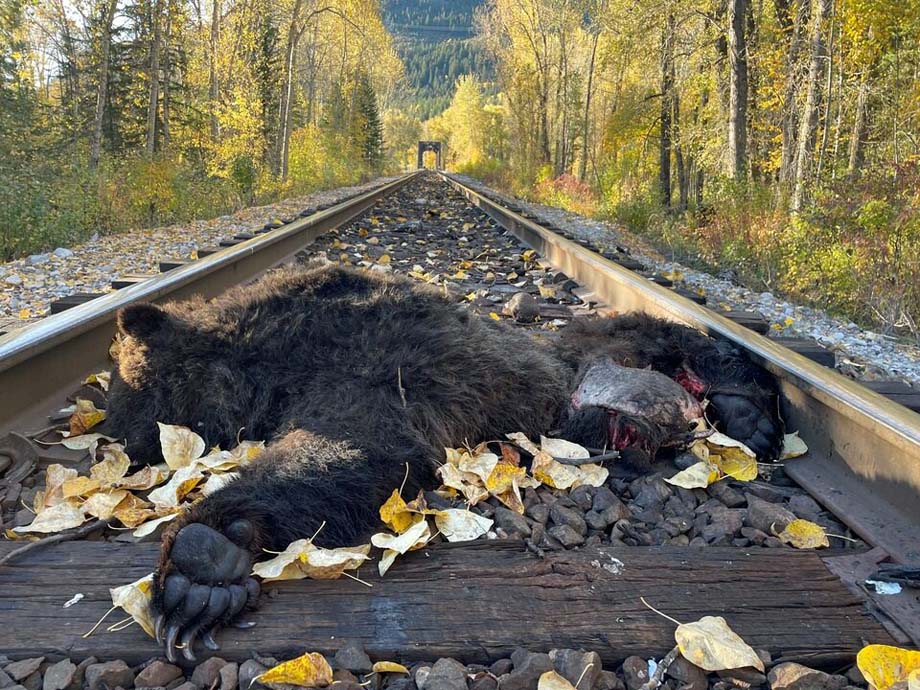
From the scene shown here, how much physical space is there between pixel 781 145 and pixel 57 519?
54.5 ft

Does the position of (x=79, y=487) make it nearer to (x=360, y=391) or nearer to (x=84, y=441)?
(x=84, y=441)

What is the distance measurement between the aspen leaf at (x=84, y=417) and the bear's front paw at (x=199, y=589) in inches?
49.2

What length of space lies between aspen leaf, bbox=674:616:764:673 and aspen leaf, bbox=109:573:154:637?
1.09 m

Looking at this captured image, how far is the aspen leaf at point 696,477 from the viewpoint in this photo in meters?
2.21

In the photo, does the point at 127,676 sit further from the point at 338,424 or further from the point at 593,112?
the point at 593,112

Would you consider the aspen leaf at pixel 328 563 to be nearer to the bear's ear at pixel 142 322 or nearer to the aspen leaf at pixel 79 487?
the aspen leaf at pixel 79 487

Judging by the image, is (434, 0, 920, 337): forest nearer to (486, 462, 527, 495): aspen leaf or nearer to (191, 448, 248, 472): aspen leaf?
(486, 462, 527, 495): aspen leaf

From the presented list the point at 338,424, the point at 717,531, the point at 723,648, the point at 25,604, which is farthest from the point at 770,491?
the point at 25,604

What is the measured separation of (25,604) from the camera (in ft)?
4.94

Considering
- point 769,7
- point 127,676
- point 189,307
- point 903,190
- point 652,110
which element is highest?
point 769,7

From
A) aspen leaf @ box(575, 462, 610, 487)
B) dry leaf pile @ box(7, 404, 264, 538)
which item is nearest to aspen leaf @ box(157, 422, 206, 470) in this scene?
dry leaf pile @ box(7, 404, 264, 538)

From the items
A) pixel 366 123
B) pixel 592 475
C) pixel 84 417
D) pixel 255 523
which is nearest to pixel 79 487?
pixel 84 417

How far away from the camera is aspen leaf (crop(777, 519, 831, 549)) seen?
6.15 ft

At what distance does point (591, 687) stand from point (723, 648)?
28 cm
